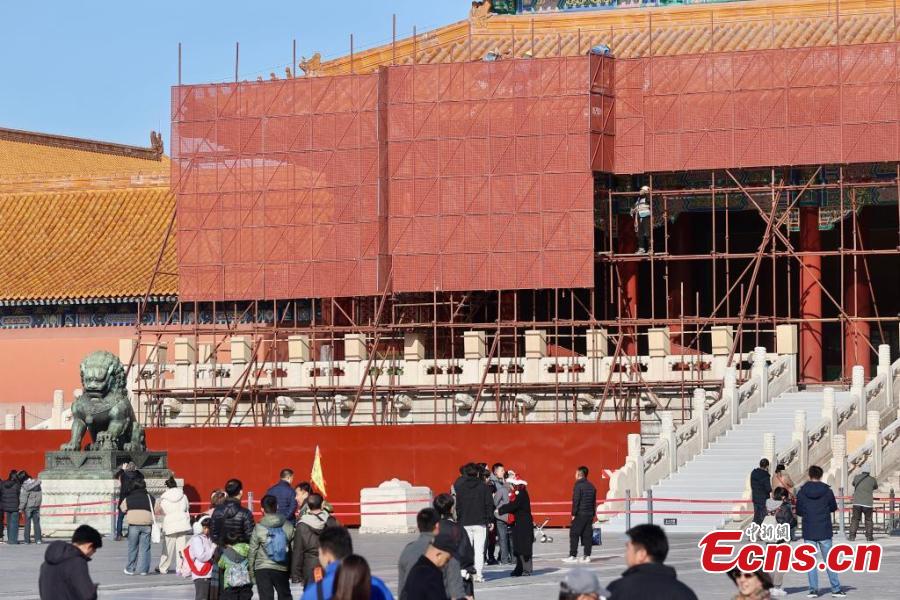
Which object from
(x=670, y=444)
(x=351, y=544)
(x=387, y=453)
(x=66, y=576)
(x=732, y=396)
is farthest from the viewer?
(x=387, y=453)

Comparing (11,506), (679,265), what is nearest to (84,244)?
(679,265)

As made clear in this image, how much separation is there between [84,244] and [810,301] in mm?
18558

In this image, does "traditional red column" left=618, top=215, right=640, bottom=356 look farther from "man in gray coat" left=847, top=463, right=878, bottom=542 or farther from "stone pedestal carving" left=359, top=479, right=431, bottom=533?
"man in gray coat" left=847, top=463, right=878, bottom=542

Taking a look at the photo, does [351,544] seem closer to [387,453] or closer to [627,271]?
[387,453]

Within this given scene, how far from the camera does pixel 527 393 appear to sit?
40.3m

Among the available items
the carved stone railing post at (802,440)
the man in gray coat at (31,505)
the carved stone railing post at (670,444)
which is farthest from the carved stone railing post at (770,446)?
the man in gray coat at (31,505)

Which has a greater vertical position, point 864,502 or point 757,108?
point 757,108

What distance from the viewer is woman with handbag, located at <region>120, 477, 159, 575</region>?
2480 centimetres

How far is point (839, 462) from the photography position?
30.9 m

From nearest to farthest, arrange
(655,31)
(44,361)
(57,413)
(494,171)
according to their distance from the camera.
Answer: (494,171) → (57,413) → (655,31) → (44,361)

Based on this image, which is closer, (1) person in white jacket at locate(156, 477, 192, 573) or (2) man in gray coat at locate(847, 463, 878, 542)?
(1) person in white jacket at locate(156, 477, 192, 573)

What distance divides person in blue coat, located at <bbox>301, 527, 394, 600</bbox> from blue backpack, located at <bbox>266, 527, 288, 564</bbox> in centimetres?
437

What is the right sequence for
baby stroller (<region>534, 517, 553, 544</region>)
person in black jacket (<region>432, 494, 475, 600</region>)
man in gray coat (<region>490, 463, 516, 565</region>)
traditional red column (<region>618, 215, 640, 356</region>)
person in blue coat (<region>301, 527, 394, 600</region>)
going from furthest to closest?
traditional red column (<region>618, 215, 640, 356</region>) → baby stroller (<region>534, 517, 553, 544</region>) → man in gray coat (<region>490, 463, 516, 565</region>) → person in black jacket (<region>432, 494, 475, 600</region>) → person in blue coat (<region>301, 527, 394, 600</region>)

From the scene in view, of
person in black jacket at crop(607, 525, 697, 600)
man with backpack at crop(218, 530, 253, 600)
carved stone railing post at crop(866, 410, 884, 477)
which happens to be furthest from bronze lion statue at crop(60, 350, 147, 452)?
person in black jacket at crop(607, 525, 697, 600)
